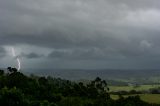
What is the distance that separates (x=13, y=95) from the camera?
143625 mm

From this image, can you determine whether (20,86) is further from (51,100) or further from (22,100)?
(22,100)

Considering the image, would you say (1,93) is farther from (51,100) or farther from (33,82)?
(33,82)

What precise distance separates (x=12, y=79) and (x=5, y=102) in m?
53.8

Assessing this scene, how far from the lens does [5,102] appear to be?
142 m

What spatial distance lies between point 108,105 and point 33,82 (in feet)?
152

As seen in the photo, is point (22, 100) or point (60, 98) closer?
point (22, 100)

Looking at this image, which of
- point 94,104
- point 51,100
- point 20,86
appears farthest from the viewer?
point 20,86

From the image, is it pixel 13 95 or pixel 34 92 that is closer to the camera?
pixel 13 95

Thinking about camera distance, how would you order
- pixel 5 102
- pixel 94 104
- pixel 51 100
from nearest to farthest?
pixel 5 102, pixel 94 104, pixel 51 100

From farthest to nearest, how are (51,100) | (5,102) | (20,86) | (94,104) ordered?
(20,86) → (51,100) → (94,104) → (5,102)

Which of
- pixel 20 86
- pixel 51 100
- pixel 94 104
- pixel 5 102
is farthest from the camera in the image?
pixel 20 86

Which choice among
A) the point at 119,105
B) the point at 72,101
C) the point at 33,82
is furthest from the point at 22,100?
the point at 33,82

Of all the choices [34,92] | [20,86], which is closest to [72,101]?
[34,92]

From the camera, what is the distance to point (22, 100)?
142m
